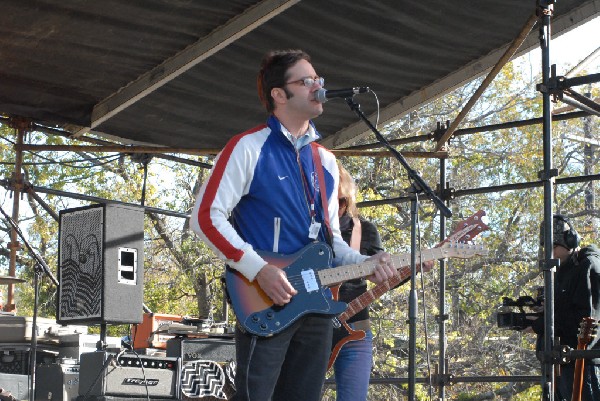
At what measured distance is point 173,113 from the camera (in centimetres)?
754

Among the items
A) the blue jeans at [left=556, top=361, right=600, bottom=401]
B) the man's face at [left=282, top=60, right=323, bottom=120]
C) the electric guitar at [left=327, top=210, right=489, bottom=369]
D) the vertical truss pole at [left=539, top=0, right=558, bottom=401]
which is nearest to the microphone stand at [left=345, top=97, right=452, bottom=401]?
the man's face at [left=282, top=60, right=323, bottom=120]

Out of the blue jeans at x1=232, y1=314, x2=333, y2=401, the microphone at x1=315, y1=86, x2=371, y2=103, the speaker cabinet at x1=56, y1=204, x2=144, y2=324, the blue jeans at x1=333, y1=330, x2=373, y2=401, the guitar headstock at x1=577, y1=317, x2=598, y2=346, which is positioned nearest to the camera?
the blue jeans at x1=232, y1=314, x2=333, y2=401

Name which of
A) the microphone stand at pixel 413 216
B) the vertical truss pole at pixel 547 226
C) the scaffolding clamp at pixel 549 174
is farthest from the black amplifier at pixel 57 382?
the scaffolding clamp at pixel 549 174

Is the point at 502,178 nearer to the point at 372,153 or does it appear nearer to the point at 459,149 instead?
the point at 459,149

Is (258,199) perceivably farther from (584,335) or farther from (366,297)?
(584,335)

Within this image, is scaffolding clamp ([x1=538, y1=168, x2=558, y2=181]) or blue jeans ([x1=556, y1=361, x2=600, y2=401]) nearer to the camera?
scaffolding clamp ([x1=538, y1=168, x2=558, y2=181])

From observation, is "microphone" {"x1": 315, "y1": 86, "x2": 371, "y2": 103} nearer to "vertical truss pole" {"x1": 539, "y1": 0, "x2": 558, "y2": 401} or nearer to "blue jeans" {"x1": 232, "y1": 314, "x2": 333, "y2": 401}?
"blue jeans" {"x1": 232, "y1": 314, "x2": 333, "y2": 401}

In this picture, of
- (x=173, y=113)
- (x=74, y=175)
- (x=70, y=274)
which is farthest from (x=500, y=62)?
(x=74, y=175)

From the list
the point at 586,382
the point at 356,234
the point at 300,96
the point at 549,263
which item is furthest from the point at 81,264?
the point at 586,382

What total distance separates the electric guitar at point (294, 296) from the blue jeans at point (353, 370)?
1.67m

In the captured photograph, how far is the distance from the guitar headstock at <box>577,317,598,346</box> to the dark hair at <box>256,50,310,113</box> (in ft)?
9.80

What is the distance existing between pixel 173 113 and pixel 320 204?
3.91m

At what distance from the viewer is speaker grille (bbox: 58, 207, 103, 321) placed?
5.66 metres

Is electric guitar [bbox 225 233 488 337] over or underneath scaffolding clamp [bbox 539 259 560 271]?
underneath
